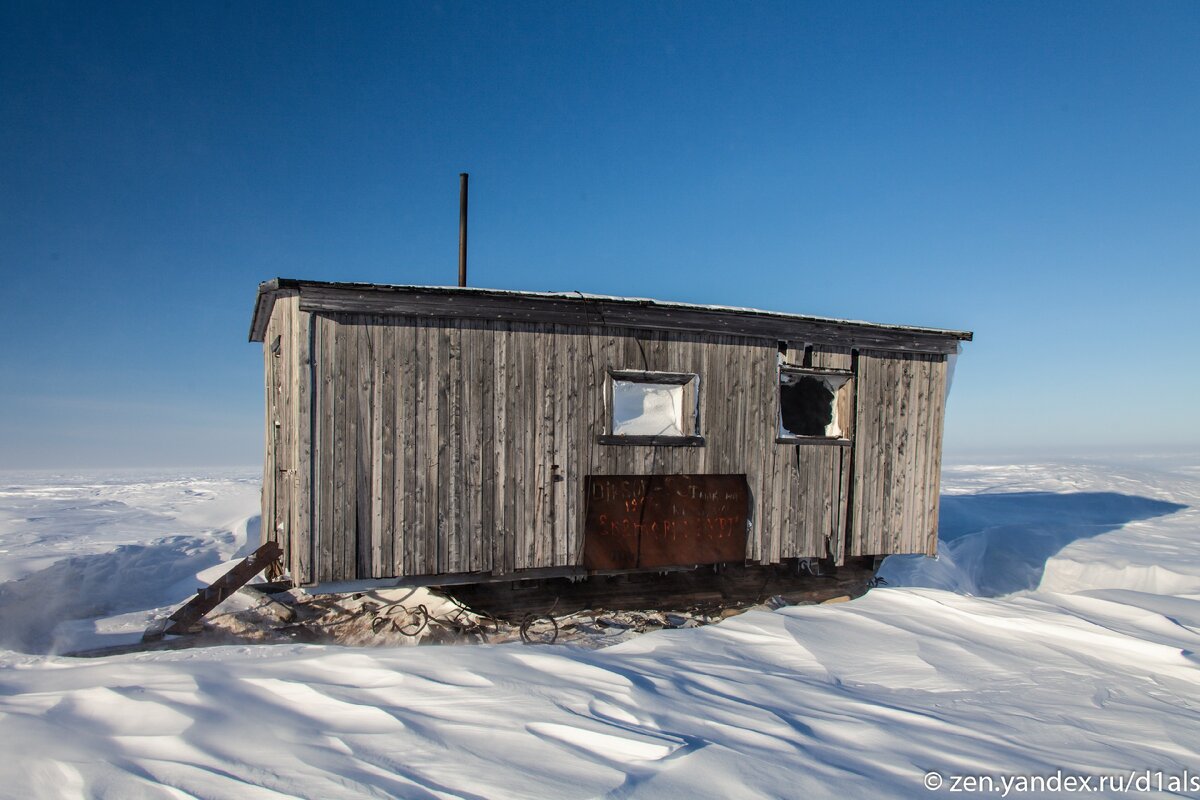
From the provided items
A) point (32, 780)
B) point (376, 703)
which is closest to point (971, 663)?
point (376, 703)

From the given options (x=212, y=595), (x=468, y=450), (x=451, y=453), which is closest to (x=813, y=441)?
(x=468, y=450)

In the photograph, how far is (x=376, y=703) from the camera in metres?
3.71

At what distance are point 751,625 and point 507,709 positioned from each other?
3.48 meters

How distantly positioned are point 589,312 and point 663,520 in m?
3.07

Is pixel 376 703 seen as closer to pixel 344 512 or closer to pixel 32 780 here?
pixel 32 780

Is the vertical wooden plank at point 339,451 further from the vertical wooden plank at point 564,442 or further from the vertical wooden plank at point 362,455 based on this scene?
the vertical wooden plank at point 564,442

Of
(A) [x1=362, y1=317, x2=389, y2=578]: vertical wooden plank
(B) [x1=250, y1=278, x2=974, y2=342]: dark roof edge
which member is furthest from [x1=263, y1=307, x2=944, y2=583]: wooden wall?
(B) [x1=250, y1=278, x2=974, y2=342]: dark roof edge

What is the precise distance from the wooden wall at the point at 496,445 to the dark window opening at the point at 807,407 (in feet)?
2.92

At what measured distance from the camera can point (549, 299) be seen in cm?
797

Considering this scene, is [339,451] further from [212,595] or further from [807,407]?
[807,407]

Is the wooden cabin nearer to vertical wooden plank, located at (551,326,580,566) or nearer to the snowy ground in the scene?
vertical wooden plank, located at (551,326,580,566)

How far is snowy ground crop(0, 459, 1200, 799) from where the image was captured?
283cm

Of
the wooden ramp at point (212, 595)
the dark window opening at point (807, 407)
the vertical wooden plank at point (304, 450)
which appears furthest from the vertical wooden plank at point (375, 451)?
the dark window opening at point (807, 407)

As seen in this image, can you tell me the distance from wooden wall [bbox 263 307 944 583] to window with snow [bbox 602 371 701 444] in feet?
0.46
